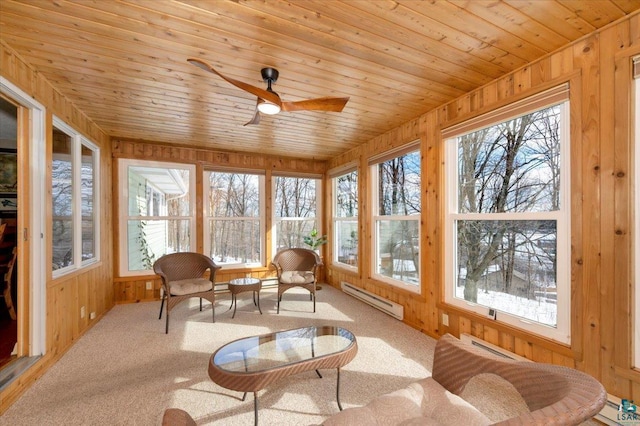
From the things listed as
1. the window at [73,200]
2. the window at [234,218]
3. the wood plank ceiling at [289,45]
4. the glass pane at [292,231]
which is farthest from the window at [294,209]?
the window at [73,200]

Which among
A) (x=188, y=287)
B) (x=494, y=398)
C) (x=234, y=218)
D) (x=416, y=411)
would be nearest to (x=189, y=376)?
(x=188, y=287)

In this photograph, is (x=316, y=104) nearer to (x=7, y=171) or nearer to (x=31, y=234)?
(x=31, y=234)

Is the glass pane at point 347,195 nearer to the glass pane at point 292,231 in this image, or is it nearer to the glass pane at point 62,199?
the glass pane at point 292,231

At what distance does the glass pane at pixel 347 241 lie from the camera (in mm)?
4738

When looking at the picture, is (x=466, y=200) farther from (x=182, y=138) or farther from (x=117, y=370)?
(x=182, y=138)

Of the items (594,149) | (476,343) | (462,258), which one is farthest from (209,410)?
(594,149)

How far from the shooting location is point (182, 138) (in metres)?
4.12

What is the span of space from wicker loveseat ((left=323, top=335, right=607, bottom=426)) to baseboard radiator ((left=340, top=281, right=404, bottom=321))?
6.59ft

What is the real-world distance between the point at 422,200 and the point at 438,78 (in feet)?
4.21

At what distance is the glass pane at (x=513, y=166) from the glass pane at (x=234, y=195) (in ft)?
11.2

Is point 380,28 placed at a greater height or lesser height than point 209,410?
greater

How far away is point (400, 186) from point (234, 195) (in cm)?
286

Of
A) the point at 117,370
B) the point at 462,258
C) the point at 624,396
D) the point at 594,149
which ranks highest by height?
the point at 594,149

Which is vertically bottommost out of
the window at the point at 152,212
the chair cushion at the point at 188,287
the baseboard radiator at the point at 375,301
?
the baseboard radiator at the point at 375,301
